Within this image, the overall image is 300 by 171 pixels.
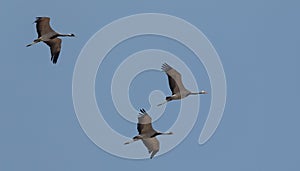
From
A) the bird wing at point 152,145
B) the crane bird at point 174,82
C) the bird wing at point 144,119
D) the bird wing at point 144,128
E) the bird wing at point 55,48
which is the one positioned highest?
the bird wing at point 55,48

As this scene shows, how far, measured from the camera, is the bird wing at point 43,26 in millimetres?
43438

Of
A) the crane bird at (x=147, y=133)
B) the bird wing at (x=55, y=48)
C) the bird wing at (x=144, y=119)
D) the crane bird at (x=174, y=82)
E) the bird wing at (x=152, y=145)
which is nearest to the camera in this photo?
the bird wing at (x=144, y=119)

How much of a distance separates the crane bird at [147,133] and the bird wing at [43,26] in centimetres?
350

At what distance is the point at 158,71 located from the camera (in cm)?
4522

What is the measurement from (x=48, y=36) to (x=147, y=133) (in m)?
3.84

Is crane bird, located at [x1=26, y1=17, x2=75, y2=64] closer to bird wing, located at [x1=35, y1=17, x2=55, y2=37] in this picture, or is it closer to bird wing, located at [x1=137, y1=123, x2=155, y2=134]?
bird wing, located at [x1=35, y1=17, x2=55, y2=37]

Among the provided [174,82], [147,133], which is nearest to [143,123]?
[147,133]

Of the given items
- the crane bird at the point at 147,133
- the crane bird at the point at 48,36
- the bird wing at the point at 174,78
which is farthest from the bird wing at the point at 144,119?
the crane bird at the point at 48,36

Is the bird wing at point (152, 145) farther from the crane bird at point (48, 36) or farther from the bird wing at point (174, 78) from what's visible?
the crane bird at point (48, 36)

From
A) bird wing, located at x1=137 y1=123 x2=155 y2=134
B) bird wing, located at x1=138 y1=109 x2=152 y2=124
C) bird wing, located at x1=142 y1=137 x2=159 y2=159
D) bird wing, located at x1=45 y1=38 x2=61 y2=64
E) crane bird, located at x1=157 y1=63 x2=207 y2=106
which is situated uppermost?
bird wing, located at x1=45 y1=38 x2=61 y2=64

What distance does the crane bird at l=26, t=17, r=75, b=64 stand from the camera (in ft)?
143

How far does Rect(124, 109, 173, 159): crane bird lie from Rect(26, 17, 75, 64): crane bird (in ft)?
10.4

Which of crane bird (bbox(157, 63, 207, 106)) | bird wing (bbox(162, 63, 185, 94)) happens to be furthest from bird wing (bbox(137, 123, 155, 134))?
bird wing (bbox(162, 63, 185, 94))

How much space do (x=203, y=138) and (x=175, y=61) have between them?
4433 millimetres
